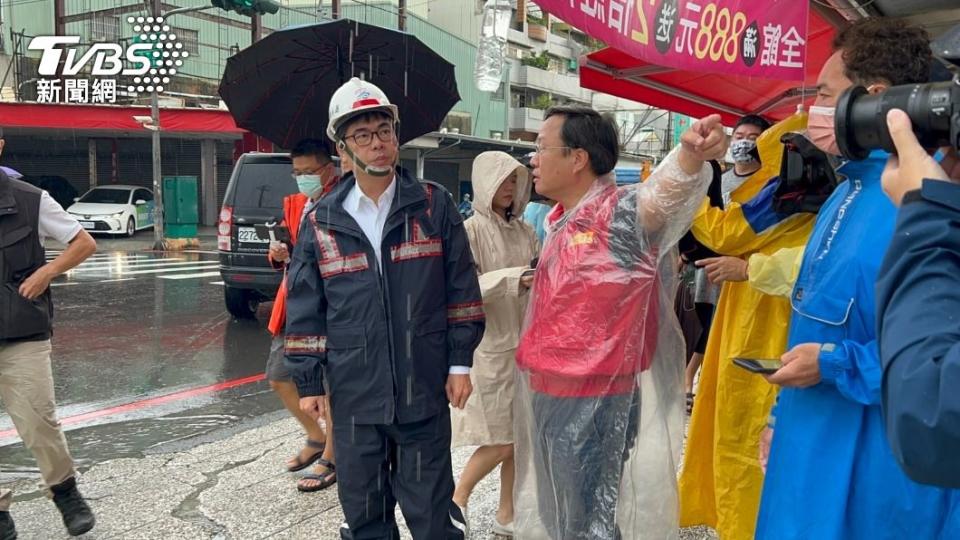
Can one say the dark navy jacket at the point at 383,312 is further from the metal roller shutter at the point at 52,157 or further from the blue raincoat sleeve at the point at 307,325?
the metal roller shutter at the point at 52,157

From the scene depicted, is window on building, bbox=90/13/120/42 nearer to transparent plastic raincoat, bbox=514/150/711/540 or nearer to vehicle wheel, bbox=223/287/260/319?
vehicle wheel, bbox=223/287/260/319

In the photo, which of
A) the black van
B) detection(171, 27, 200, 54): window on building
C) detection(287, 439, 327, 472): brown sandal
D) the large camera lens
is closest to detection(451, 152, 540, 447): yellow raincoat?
detection(287, 439, 327, 472): brown sandal

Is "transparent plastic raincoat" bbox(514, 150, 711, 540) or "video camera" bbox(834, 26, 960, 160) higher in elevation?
"video camera" bbox(834, 26, 960, 160)

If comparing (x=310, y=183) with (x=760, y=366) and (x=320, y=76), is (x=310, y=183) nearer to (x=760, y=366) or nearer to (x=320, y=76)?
(x=320, y=76)

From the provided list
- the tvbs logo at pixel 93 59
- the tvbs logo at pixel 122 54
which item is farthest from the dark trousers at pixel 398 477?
the tvbs logo at pixel 93 59

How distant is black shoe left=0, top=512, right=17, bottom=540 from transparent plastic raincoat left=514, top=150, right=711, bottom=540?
243cm

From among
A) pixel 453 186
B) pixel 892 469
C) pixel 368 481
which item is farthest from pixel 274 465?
pixel 453 186

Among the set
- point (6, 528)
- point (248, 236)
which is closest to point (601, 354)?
point (6, 528)

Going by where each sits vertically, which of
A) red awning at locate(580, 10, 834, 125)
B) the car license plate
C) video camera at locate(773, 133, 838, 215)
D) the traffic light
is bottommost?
the car license plate

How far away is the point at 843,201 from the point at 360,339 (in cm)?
157

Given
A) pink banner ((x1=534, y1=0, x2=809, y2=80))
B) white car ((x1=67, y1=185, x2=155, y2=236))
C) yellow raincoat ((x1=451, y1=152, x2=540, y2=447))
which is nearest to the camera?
yellow raincoat ((x1=451, y1=152, x2=540, y2=447))

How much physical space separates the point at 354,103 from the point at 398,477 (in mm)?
1374

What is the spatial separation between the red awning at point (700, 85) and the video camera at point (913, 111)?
3991 mm

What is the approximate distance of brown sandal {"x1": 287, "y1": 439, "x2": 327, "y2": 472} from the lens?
416 centimetres
